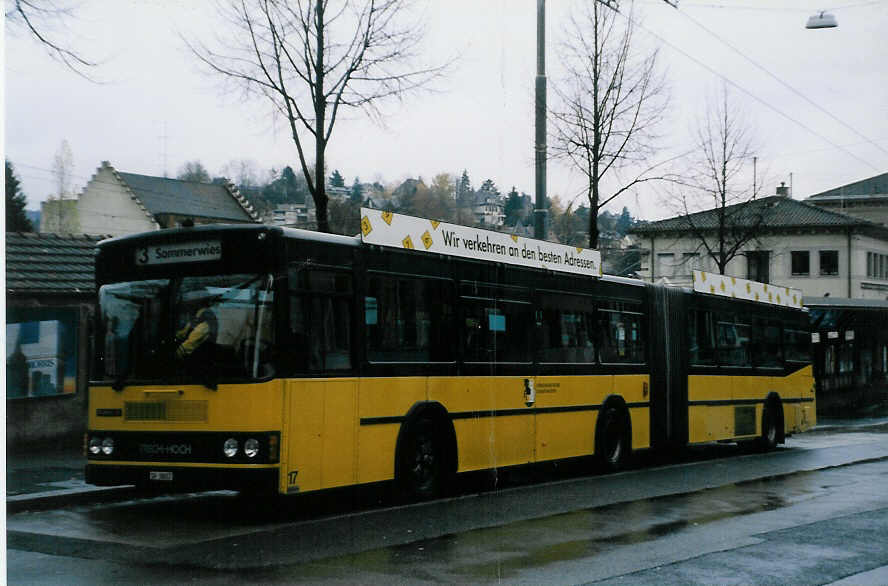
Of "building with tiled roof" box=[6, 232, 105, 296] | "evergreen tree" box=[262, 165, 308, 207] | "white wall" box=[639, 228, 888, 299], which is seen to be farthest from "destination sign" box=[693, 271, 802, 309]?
"white wall" box=[639, 228, 888, 299]

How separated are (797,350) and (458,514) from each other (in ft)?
47.7

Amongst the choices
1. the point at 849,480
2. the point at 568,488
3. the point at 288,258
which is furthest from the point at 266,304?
the point at 849,480

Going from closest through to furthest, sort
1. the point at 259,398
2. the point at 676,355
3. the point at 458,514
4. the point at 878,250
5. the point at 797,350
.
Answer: the point at 259,398 < the point at 458,514 < the point at 676,355 < the point at 797,350 < the point at 878,250

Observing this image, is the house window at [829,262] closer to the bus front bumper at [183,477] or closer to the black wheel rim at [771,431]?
the black wheel rim at [771,431]

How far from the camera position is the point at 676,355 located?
761 inches

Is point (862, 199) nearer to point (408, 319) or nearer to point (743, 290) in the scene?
point (743, 290)

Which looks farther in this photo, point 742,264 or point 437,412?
point 742,264

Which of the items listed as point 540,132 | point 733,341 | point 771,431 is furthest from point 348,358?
point 771,431

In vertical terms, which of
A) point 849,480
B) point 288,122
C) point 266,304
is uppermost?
point 288,122

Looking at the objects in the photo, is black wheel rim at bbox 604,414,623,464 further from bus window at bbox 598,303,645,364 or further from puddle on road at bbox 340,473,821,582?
puddle on road at bbox 340,473,821,582

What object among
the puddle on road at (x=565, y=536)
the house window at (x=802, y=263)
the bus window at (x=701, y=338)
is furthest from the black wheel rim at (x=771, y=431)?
the house window at (x=802, y=263)

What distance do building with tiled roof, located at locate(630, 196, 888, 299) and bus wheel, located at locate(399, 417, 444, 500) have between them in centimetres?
5406

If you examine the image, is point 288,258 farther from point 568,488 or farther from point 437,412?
point 568,488

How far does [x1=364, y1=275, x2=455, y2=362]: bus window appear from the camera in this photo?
39.1 feet
